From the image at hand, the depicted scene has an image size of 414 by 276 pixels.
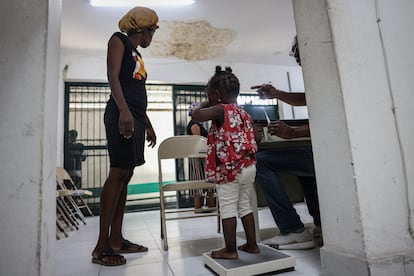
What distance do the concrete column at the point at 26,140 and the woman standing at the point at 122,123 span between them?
1.63 feet

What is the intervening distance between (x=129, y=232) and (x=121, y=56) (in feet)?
5.48

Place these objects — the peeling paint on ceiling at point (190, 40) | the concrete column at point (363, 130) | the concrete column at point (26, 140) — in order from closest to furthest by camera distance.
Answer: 1. the concrete column at point (26, 140)
2. the concrete column at point (363, 130)
3. the peeling paint on ceiling at point (190, 40)

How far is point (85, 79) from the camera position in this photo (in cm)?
438

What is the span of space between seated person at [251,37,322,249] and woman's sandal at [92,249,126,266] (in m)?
0.82

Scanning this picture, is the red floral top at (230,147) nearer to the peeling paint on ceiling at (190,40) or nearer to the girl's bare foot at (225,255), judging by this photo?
the girl's bare foot at (225,255)

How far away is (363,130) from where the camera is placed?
100cm

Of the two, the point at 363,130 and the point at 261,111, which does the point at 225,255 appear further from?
the point at 261,111

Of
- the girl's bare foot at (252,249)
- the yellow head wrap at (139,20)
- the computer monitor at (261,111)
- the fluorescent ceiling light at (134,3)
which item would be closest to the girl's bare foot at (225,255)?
the girl's bare foot at (252,249)

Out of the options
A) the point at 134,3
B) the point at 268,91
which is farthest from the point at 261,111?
the point at 268,91

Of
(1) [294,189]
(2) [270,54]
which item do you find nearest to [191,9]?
(2) [270,54]

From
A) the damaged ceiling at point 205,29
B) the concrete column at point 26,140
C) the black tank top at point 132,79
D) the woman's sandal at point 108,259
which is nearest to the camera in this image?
the concrete column at point 26,140

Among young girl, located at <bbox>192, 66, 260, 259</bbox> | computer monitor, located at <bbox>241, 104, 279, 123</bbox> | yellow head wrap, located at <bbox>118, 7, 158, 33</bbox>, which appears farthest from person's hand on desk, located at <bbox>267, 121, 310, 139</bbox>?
computer monitor, located at <bbox>241, 104, 279, 123</bbox>

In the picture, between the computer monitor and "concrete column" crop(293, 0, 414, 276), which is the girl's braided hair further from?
the computer monitor

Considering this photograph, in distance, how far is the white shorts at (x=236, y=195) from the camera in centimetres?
131
